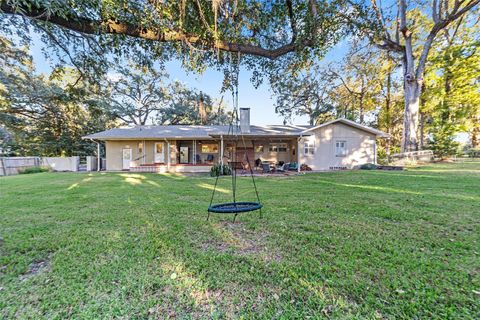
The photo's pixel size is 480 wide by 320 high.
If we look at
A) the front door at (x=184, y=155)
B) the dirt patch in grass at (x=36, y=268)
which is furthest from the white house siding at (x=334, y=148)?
the dirt patch in grass at (x=36, y=268)

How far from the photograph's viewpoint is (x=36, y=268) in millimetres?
2695

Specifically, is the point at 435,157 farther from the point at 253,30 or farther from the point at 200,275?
the point at 200,275

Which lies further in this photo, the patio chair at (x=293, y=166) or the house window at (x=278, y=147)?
the house window at (x=278, y=147)

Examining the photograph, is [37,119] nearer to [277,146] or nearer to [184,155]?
[184,155]

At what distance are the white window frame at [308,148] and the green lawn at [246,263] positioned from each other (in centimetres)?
1047

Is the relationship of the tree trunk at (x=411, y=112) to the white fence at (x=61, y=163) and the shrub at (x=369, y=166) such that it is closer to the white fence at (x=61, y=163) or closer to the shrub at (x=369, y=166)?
the shrub at (x=369, y=166)

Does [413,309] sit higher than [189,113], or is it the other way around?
[189,113]

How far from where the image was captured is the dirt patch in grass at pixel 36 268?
8.25 feet

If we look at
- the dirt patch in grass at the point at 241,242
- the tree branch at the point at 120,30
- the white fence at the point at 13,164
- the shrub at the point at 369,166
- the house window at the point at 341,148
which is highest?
the tree branch at the point at 120,30

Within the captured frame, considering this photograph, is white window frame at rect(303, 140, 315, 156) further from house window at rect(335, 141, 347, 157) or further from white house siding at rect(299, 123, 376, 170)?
house window at rect(335, 141, 347, 157)

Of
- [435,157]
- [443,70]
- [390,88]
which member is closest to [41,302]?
[435,157]

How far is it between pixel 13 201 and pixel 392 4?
73.4 ft

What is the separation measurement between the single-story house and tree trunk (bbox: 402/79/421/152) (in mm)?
2689

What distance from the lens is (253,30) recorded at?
18.1 ft
